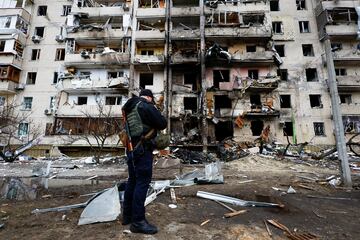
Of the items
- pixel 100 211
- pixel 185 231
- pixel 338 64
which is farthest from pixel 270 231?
pixel 338 64

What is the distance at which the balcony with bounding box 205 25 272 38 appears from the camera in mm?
24203

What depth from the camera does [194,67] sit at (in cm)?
2473

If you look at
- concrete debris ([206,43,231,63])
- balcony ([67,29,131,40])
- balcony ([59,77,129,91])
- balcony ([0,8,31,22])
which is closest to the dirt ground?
concrete debris ([206,43,231,63])

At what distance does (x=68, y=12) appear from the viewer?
29281 millimetres

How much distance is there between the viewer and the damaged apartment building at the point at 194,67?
23.4 m

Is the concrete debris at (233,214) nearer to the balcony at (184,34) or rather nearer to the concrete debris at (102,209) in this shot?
the concrete debris at (102,209)

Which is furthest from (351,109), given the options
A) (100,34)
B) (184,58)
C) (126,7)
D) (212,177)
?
(100,34)

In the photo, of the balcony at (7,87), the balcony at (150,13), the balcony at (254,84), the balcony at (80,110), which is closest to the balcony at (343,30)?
the balcony at (254,84)

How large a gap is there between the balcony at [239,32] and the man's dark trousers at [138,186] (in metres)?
23.4

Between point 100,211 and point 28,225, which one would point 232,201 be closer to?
point 100,211

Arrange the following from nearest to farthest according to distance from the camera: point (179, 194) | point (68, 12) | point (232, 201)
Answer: point (232, 201) → point (179, 194) → point (68, 12)

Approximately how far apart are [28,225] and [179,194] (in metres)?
2.77

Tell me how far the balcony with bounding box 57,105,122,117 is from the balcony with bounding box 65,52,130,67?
468 centimetres

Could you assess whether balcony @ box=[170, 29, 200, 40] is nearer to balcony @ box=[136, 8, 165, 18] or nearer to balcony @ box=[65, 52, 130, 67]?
balcony @ box=[136, 8, 165, 18]
